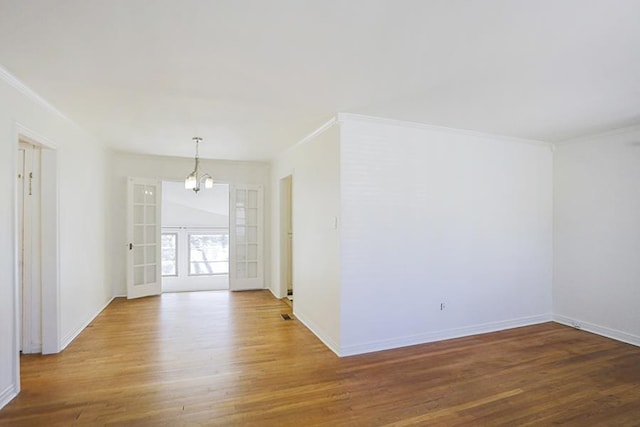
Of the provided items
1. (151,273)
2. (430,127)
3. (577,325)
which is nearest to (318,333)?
(430,127)


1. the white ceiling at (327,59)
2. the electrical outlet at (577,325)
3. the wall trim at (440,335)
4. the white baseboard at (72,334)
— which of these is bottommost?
the electrical outlet at (577,325)

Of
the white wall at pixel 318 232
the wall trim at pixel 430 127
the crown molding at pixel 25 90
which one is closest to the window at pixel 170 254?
the white wall at pixel 318 232

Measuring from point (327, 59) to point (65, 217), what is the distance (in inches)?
131

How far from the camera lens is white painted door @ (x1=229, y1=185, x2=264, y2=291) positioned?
6.29 m

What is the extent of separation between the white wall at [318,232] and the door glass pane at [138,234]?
2.88m

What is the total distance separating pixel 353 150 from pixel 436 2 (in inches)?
73.5

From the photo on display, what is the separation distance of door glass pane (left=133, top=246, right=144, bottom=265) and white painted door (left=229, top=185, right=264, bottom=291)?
4.99 feet

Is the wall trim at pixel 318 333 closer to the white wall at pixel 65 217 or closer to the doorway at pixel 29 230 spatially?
the white wall at pixel 65 217

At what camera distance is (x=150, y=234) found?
588cm

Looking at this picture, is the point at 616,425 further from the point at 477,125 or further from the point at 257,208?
the point at 257,208

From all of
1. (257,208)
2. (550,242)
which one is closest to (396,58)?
(550,242)

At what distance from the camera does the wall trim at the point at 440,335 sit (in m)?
3.44

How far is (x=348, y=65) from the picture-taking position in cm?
229

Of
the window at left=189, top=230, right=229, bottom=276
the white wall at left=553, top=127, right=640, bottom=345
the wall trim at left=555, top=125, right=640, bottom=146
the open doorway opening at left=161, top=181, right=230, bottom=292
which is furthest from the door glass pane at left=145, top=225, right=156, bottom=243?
the wall trim at left=555, top=125, right=640, bottom=146
